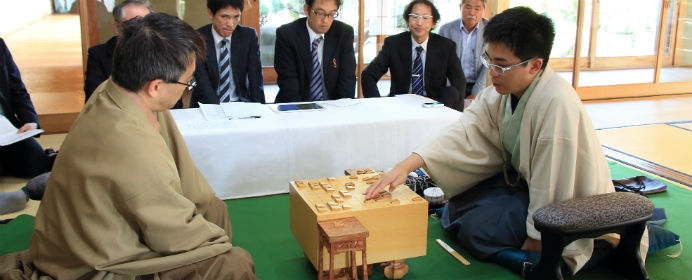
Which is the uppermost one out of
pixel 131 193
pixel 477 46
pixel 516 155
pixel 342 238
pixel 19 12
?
pixel 19 12

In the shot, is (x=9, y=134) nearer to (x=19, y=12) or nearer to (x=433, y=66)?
(x=19, y=12)

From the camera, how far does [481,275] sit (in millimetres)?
2400

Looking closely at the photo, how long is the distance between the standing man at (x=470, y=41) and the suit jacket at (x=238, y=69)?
1576mm

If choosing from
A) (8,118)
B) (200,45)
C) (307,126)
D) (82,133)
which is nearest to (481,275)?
(307,126)

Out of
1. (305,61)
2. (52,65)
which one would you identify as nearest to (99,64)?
(305,61)

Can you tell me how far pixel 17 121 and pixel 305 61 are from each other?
1.85m

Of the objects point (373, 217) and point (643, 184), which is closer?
point (373, 217)

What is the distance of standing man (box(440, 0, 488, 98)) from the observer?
4562 mm

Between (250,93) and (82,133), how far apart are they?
8.23ft

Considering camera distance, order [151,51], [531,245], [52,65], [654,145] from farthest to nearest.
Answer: [52,65] < [654,145] < [531,245] < [151,51]

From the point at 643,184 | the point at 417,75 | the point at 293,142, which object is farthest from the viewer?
the point at 417,75

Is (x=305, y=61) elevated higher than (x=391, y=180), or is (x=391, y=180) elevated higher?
(x=305, y=61)

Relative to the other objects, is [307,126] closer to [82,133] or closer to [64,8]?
[82,133]

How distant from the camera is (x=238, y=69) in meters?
4.05
